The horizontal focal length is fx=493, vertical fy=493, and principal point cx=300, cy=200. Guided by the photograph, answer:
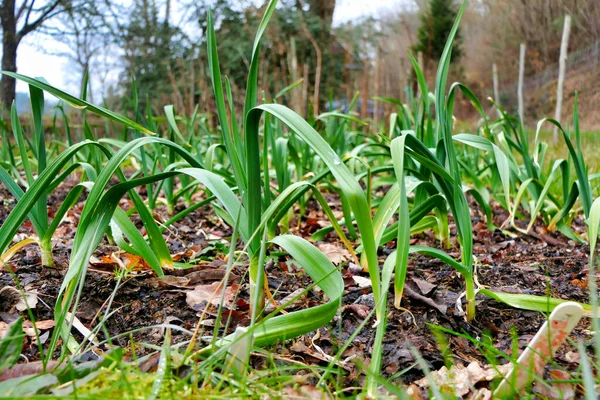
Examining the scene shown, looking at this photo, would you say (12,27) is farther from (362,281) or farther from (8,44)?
(362,281)

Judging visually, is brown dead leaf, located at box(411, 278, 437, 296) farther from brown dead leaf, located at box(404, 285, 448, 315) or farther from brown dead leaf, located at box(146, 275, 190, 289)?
brown dead leaf, located at box(146, 275, 190, 289)

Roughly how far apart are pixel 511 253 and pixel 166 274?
1.17m

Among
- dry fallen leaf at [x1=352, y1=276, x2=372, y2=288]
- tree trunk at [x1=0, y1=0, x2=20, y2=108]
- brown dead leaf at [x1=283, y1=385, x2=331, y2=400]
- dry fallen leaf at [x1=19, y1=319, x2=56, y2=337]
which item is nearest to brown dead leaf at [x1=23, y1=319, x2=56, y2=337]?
dry fallen leaf at [x1=19, y1=319, x2=56, y2=337]

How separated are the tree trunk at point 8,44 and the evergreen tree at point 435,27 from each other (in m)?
12.1

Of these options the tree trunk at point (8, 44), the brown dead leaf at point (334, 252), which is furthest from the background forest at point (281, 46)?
the brown dead leaf at point (334, 252)

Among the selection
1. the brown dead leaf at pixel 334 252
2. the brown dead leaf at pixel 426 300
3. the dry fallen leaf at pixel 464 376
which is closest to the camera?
the dry fallen leaf at pixel 464 376

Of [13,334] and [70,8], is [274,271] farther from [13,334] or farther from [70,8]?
[70,8]

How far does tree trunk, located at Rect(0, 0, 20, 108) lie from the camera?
23.8ft

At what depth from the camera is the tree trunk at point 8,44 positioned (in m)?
7.25

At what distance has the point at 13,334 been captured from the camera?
2.46ft

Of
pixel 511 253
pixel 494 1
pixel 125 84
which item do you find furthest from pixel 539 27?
pixel 511 253

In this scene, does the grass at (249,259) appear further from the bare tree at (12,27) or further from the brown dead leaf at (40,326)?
the bare tree at (12,27)

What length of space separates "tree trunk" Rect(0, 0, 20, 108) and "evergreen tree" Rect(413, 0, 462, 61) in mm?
12095

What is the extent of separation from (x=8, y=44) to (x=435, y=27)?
42.2 feet
